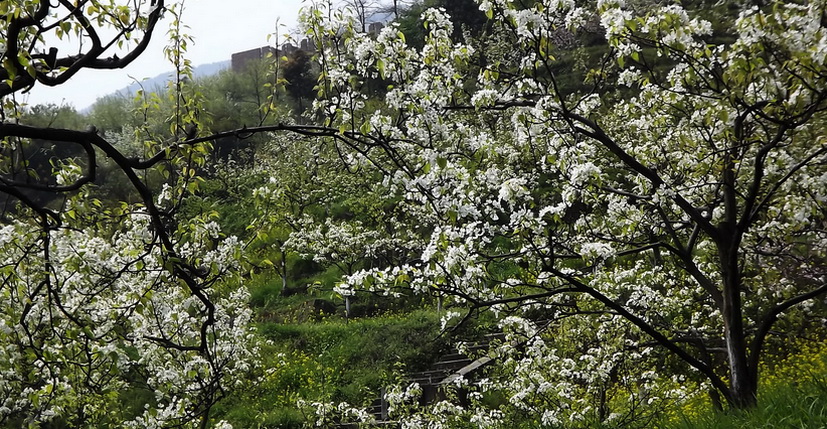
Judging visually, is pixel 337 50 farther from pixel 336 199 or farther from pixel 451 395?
pixel 336 199

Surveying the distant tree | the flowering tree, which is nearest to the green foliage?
the flowering tree

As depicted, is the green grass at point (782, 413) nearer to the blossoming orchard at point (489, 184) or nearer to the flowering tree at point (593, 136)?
the blossoming orchard at point (489, 184)

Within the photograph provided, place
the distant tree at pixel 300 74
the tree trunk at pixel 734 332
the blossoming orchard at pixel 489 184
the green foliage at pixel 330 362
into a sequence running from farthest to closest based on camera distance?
the distant tree at pixel 300 74
the green foliage at pixel 330 362
the tree trunk at pixel 734 332
the blossoming orchard at pixel 489 184

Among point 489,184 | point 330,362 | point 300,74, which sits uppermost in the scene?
point 300,74

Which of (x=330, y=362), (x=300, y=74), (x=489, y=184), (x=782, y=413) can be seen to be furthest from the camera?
(x=300, y=74)

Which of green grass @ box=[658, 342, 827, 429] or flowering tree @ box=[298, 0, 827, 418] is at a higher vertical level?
flowering tree @ box=[298, 0, 827, 418]

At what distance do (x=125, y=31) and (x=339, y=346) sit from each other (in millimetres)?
12739

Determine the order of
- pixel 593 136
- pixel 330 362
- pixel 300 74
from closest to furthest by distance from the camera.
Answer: pixel 593 136, pixel 330 362, pixel 300 74

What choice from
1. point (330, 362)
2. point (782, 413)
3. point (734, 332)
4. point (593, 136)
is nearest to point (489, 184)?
point (593, 136)

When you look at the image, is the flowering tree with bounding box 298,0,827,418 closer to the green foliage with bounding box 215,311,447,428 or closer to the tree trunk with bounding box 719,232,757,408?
the tree trunk with bounding box 719,232,757,408

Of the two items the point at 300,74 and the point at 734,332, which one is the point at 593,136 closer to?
the point at 734,332

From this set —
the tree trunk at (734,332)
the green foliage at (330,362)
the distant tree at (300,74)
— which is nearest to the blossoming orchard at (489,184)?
the tree trunk at (734,332)

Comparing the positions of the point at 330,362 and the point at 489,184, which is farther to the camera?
the point at 330,362

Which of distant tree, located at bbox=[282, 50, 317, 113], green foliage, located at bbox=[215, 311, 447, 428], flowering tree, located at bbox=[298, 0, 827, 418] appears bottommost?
green foliage, located at bbox=[215, 311, 447, 428]
